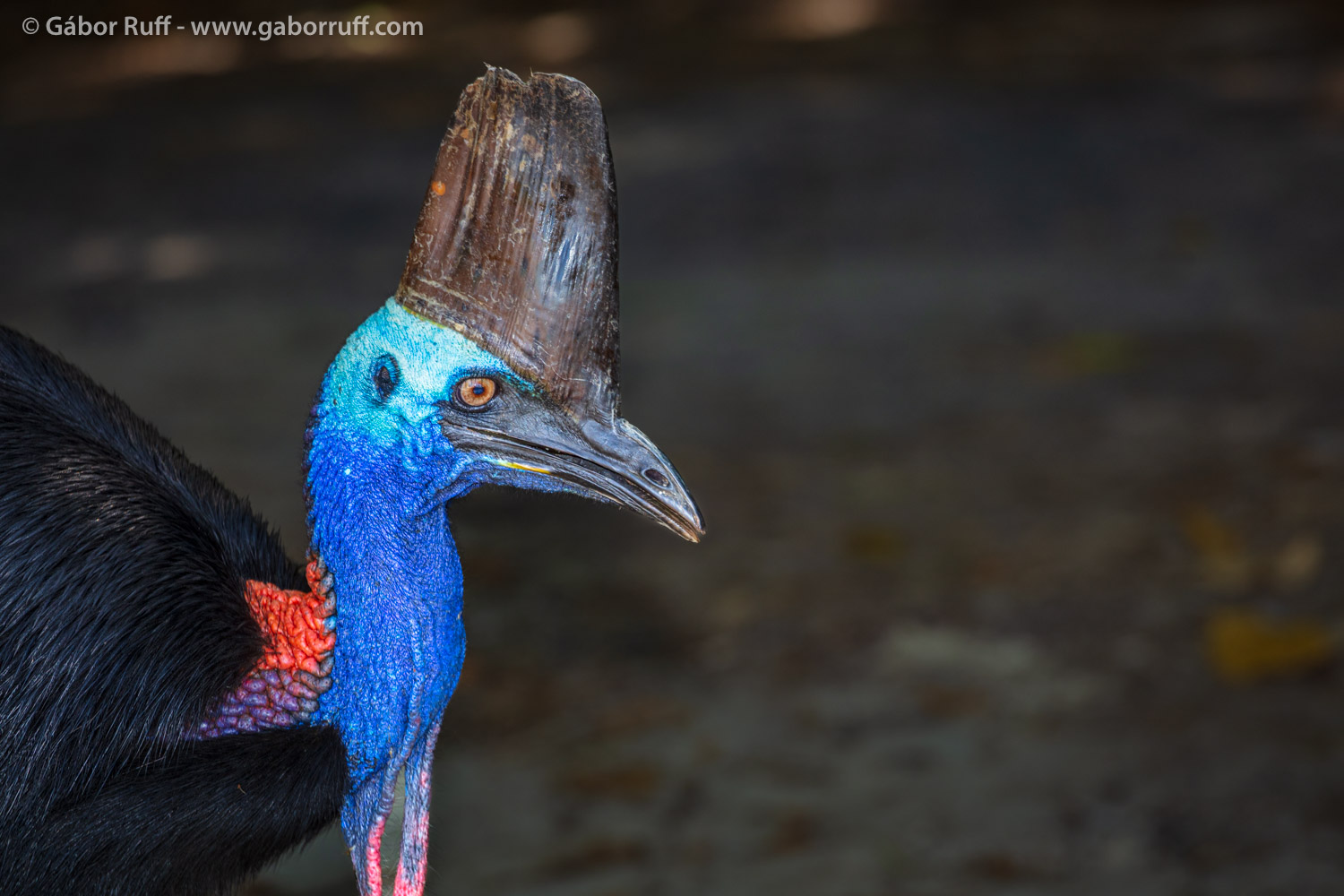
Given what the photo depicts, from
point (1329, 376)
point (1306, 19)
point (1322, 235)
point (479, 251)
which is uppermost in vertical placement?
point (1306, 19)

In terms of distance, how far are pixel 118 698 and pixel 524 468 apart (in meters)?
0.46

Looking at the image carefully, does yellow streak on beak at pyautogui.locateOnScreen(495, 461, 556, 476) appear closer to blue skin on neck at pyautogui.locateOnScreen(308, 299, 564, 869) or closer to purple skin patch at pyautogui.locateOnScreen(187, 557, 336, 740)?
blue skin on neck at pyautogui.locateOnScreen(308, 299, 564, 869)

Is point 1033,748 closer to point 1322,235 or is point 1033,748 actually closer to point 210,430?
point 210,430

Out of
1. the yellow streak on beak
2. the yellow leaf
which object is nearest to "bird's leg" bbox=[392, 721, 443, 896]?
the yellow streak on beak

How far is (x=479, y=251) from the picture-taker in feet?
5.44

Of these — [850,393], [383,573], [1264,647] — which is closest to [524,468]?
[383,573]

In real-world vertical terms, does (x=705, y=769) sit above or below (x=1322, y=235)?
below

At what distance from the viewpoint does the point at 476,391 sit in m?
1.70

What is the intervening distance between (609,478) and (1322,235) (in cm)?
452

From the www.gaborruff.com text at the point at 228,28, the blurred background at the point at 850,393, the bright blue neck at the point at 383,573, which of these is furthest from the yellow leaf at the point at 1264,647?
the www.gaborruff.com text at the point at 228,28

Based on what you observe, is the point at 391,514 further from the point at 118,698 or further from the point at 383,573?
the point at 118,698

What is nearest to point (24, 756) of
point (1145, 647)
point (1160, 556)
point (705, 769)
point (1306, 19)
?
point (705, 769)

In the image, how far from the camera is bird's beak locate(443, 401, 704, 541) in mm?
1712

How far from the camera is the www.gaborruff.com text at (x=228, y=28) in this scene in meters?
7.30
